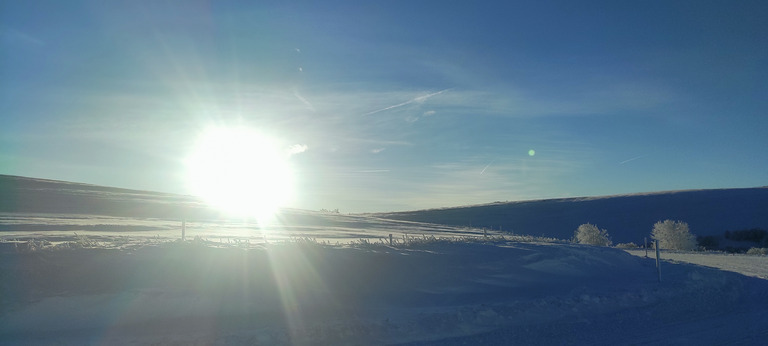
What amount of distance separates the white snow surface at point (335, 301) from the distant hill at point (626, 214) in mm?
43712

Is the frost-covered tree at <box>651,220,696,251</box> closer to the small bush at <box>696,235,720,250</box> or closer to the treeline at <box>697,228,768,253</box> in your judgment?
the treeline at <box>697,228,768,253</box>

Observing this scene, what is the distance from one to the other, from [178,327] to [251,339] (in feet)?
4.68

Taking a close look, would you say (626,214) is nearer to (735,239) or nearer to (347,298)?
(735,239)

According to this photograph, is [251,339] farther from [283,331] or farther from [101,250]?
[101,250]

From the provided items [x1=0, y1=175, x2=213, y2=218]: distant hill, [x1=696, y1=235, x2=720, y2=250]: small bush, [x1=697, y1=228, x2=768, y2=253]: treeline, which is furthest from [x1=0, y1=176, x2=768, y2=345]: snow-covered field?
[x1=697, y1=228, x2=768, y2=253]: treeline

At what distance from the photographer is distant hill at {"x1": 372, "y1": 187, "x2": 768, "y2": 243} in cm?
5794

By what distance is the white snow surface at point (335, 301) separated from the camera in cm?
889

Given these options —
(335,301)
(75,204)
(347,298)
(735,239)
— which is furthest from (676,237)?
(75,204)

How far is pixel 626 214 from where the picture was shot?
67750mm

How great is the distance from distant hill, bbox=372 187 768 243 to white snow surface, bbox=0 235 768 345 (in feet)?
143

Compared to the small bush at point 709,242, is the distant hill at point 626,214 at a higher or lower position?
higher

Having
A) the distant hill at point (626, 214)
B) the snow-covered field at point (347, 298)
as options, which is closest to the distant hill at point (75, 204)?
the snow-covered field at point (347, 298)

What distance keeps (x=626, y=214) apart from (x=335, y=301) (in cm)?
6492

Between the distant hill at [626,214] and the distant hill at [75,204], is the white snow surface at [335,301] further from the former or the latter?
the distant hill at [626,214]
